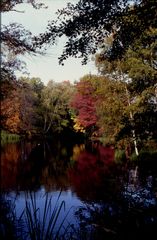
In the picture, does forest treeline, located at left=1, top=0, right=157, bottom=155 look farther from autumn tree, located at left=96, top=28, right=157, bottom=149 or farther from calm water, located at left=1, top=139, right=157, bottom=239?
calm water, located at left=1, top=139, right=157, bottom=239

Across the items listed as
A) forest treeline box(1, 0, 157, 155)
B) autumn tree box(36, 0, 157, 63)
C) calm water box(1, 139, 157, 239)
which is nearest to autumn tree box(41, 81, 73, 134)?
calm water box(1, 139, 157, 239)

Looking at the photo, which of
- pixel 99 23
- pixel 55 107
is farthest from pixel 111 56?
pixel 55 107

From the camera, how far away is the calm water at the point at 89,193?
244 inches

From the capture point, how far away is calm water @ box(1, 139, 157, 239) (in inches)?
244

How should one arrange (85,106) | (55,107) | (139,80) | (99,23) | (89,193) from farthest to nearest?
(55,107), (85,106), (139,80), (89,193), (99,23)

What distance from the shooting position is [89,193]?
16578 millimetres

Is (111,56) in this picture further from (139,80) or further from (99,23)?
(139,80)

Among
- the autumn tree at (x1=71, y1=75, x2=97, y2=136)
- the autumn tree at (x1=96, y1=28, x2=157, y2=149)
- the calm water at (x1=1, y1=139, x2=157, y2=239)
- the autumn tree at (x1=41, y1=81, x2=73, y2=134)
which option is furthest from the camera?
the autumn tree at (x1=41, y1=81, x2=73, y2=134)

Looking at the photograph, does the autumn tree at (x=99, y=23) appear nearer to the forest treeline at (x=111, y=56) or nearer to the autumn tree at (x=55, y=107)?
the forest treeline at (x=111, y=56)

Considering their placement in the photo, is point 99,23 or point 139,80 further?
point 139,80

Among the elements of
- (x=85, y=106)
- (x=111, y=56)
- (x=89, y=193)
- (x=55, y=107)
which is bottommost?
(x=89, y=193)

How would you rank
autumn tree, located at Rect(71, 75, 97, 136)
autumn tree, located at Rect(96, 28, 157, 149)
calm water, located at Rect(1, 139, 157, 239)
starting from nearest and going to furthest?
1. calm water, located at Rect(1, 139, 157, 239)
2. autumn tree, located at Rect(96, 28, 157, 149)
3. autumn tree, located at Rect(71, 75, 97, 136)

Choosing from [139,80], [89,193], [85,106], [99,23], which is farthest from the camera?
[85,106]

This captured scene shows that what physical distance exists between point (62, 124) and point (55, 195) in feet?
147
